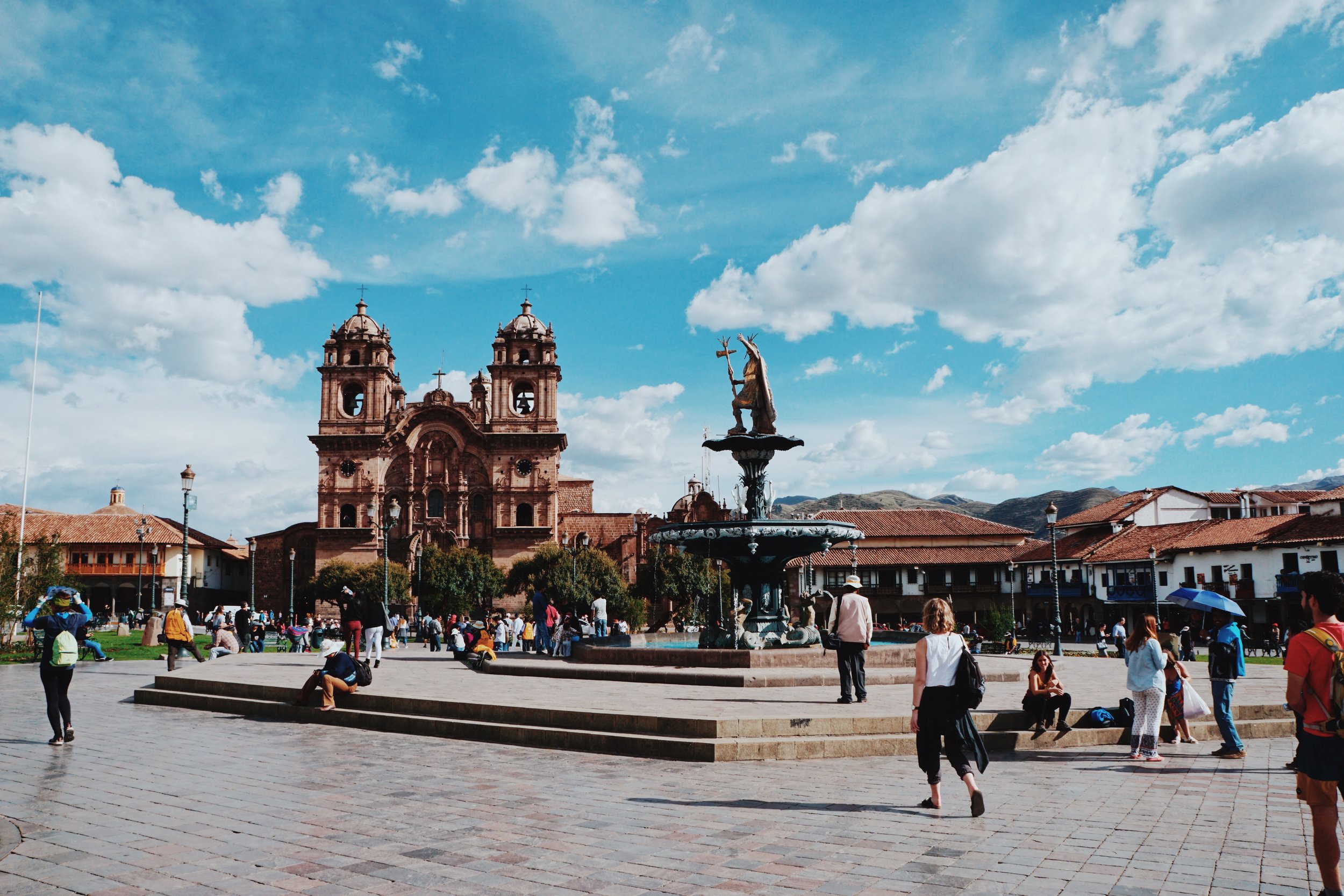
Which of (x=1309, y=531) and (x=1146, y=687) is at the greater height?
(x=1309, y=531)

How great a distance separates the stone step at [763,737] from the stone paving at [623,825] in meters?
0.21

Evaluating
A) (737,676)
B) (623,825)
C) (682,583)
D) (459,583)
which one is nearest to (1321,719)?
(623,825)

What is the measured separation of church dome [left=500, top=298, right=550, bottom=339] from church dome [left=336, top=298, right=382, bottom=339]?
939 cm

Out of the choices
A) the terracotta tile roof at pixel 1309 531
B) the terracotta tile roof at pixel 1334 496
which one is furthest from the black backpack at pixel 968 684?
the terracotta tile roof at pixel 1334 496

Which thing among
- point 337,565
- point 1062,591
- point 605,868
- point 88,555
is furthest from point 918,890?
point 88,555

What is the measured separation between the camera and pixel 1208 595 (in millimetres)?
9289

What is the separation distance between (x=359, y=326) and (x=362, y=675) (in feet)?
196

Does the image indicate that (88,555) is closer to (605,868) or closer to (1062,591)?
(1062,591)

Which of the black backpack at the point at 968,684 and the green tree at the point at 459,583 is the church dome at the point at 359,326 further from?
the black backpack at the point at 968,684

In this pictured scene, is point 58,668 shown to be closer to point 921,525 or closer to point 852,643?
point 852,643

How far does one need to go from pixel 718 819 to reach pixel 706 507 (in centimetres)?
6264

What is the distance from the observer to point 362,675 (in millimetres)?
12086

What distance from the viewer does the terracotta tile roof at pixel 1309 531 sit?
135 feet

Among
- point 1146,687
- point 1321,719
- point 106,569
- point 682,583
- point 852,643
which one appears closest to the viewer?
point 1321,719
